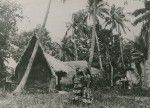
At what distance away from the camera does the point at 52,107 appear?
15.8 meters

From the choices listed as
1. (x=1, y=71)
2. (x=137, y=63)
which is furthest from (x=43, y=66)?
(x=137, y=63)

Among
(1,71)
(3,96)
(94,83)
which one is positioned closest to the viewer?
(3,96)

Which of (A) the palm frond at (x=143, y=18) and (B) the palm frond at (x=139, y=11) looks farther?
(B) the palm frond at (x=139, y=11)

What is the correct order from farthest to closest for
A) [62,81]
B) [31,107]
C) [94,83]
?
[94,83]
[62,81]
[31,107]

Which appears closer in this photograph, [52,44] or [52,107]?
[52,107]

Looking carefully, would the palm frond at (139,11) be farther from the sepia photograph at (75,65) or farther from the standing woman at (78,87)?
the standing woman at (78,87)

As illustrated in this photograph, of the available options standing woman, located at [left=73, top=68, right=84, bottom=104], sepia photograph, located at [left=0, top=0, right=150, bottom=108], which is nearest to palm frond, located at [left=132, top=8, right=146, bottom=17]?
sepia photograph, located at [left=0, top=0, right=150, bottom=108]

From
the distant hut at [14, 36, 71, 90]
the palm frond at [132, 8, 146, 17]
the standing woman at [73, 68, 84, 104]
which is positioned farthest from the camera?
the palm frond at [132, 8, 146, 17]

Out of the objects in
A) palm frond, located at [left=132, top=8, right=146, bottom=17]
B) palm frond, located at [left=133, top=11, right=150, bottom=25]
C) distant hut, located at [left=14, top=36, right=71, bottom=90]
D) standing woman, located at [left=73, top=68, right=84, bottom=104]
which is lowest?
standing woman, located at [left=73, top=68, right=84, bottom=104]

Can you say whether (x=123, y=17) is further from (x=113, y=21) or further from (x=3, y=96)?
(x=3, y=96)

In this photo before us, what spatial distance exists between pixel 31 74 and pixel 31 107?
14.6 m

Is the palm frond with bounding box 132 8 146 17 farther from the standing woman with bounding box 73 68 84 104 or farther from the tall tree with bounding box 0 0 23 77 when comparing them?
the standing woman with bounding box 73 68 84 104

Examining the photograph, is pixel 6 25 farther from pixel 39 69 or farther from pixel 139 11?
pixel 139 11

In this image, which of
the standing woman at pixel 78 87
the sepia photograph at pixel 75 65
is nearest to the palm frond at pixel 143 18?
the sepia photograph at pixel 75 65
